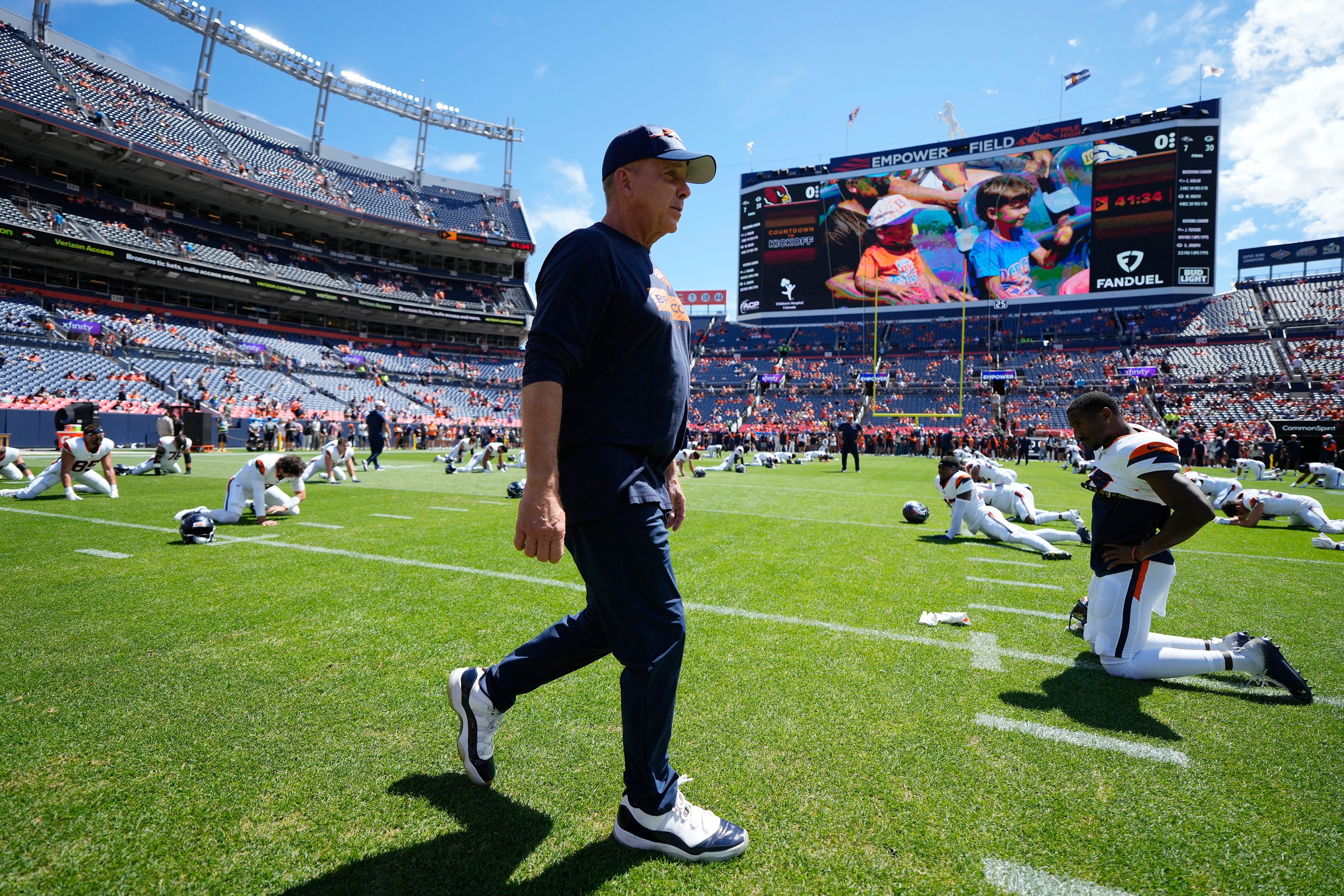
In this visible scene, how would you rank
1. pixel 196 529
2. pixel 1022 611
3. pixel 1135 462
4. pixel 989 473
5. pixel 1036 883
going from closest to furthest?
pixel 1036 883
pixel 1135 462
pixel 1022 611
pixel 196 529
pixel 989 473

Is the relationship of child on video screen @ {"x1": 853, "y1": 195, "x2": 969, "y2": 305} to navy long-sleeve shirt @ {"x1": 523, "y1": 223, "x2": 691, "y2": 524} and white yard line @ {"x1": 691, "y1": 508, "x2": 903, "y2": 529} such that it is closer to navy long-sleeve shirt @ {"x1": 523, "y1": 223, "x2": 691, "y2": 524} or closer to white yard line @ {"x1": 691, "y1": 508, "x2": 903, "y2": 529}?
white yard line @ {"x1": 691, "y1": 508, "x2": 903, "y2": 529}

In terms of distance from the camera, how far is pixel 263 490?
8.06 meters

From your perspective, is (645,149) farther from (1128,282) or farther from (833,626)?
(1128,282)

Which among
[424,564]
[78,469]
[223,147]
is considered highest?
[223,147]

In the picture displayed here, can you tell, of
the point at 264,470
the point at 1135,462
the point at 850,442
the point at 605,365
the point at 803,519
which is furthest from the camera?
the point at 850,442

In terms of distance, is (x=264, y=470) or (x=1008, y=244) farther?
(x=1008, y=244)

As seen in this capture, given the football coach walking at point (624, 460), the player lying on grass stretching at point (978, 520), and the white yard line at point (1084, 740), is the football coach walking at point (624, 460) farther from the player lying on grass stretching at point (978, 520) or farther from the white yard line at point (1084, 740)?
A: the player lying on grass stretching at point (978, 520)

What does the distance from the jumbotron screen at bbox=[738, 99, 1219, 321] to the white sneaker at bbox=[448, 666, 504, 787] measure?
165ft

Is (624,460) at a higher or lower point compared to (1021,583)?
higher

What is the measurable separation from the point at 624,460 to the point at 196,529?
6421 mm

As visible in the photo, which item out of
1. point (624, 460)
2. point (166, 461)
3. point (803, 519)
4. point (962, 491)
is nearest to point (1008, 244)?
point (803, 519)

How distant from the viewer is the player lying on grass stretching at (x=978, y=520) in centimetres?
741

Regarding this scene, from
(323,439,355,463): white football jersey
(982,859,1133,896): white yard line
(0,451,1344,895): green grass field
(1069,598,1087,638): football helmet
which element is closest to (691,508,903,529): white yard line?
(0,451,1344,895): green grass field

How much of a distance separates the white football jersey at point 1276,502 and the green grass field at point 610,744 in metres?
5.56
